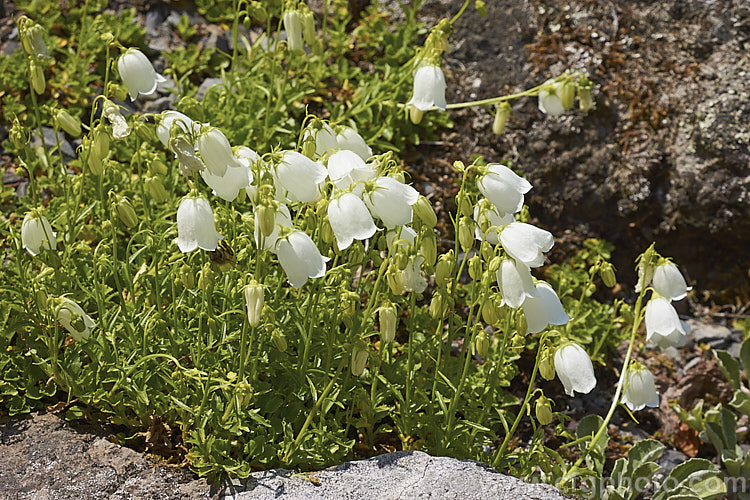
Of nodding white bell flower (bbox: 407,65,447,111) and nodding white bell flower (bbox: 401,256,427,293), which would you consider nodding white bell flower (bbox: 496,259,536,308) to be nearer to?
nodding white bell flower (bbox: 401,256,427,293)

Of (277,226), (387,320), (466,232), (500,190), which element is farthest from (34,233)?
(500,190)

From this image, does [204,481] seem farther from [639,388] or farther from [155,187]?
[639,388]

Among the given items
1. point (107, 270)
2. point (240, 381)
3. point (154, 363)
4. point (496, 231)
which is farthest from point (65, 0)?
point (496, 231)

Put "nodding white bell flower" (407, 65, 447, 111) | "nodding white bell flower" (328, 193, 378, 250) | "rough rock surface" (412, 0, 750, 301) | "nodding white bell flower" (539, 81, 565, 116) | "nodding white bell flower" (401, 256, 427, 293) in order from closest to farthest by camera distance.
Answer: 1. "nodding white bell flower" (328, 193, 378, 250)
2. "nodding white bell flower" (401, 256, 427, 293)
3. "nodding white bell flower" (407, 65, 447, 111)
4. "nodding white bell flower" (539, 81, 565, 116)
5. "rough rock surface" (412, 0, 750, 301)

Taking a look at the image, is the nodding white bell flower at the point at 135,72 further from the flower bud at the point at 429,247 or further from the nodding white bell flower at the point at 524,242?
the nodding white bell flower at the point at 524,242

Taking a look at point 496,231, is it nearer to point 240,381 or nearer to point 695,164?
point 240,381

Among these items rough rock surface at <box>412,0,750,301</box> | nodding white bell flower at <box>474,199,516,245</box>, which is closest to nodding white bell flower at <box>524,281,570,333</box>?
nodding white bell flower at <box>474,199,516,245</box>
